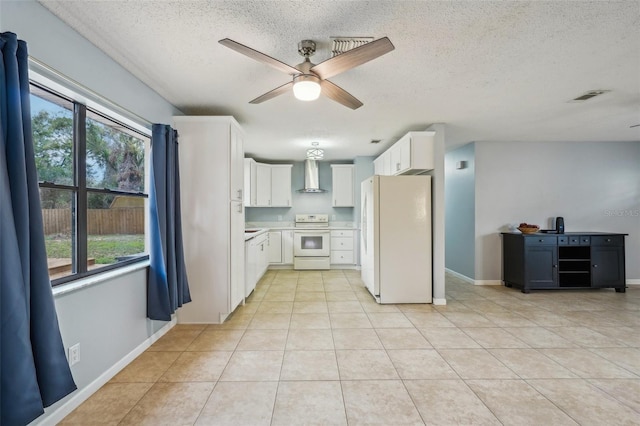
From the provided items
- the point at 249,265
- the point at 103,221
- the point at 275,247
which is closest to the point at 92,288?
the point at 103,221

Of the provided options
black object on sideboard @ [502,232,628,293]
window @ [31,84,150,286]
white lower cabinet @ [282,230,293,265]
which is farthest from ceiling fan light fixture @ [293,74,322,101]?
white lower cabinet @ [282,230,293,265]

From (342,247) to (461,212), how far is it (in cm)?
244

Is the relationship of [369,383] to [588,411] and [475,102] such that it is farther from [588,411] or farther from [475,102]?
[475,102]

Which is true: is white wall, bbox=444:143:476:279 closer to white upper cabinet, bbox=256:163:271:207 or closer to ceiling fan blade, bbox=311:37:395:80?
white upper cabinet, bbox=256:163:271:207

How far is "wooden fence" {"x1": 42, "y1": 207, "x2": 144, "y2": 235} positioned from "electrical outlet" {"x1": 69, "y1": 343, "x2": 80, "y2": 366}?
0.75m

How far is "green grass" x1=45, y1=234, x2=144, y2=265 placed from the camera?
6.29 feet

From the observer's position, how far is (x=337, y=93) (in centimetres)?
227

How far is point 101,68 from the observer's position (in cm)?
211

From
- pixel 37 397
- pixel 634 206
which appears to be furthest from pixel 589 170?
pixel 37 397

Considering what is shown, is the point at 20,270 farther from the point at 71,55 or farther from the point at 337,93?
the point at 337,93

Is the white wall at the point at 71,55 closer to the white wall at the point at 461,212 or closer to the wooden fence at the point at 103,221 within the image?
the wooden fence at the point at 103,221

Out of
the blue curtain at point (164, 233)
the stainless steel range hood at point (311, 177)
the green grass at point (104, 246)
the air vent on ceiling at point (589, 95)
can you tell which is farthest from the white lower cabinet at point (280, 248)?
the air vent on ceiling at point (589, 95)

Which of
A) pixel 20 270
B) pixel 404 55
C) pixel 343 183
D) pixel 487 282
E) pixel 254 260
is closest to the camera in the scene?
pixel 20 270

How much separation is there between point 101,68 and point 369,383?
119 inches
